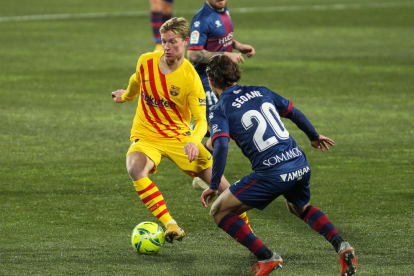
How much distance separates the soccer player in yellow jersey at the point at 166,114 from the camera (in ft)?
17.8

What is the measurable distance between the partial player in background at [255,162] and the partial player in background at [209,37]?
2.84 meters

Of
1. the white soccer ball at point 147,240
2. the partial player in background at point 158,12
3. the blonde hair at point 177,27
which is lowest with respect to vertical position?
the partial player in background at point 158,12

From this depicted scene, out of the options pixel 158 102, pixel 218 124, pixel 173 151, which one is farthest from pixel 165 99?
pixel 218 124

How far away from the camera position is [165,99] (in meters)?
5.66

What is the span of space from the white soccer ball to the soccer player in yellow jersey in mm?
166

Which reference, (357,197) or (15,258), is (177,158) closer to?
(15,258)

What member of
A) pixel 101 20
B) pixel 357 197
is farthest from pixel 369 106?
pixel 101 20

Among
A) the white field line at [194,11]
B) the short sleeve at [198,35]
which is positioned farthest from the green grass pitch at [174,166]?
the white field line at [194,11]

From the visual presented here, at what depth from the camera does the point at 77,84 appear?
13.2 meters

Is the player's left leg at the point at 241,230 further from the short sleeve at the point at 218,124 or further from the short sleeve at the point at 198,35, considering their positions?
the short sleeve at the point at 198,35

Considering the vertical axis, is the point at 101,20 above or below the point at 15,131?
below

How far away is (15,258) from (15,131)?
15.9ft

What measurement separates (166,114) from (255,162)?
1.28 meters

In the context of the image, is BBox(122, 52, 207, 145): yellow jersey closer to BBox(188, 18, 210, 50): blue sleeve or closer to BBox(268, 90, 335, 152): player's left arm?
BBox(268, 90, 335, 152): player's left arm
